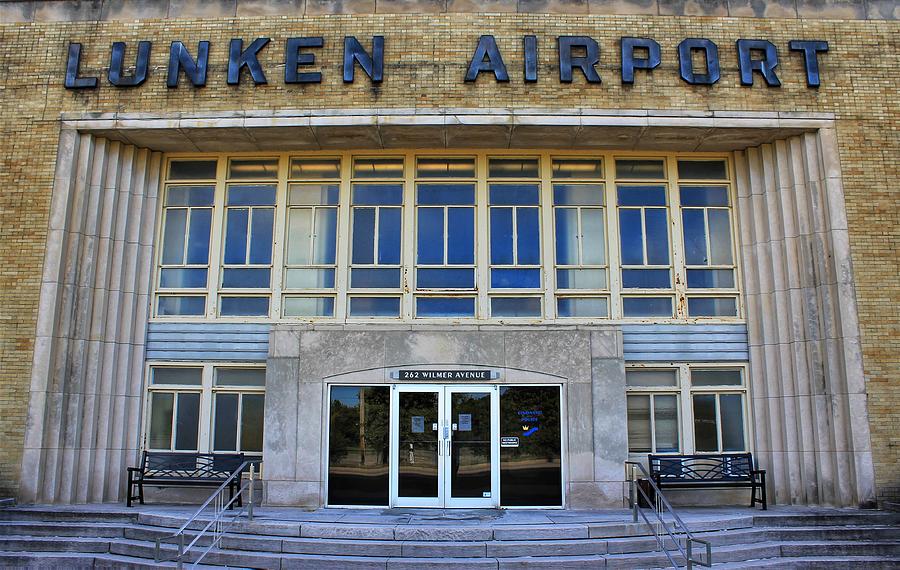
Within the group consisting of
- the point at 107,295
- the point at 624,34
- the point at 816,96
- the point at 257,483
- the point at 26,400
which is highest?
the point at 624,34

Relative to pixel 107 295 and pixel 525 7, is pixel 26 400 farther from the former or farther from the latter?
pixel 525 7

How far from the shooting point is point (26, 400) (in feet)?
43.6

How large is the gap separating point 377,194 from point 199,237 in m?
3.78

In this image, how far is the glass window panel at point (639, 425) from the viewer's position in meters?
14.2

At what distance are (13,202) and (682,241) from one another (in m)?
13.1

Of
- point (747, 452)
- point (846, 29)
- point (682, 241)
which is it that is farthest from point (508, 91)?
point (747, 452)

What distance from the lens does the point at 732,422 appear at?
47.2ft

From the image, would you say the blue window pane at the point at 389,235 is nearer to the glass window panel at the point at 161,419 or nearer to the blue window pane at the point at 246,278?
the blue window pane at the point at 246,278

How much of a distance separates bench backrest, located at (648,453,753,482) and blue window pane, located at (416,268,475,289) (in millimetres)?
4810

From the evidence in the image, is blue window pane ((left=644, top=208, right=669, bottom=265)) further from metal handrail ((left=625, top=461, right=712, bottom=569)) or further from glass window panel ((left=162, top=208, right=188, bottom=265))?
glass window panel ((left=162, top=208, right=188, bottom=265))

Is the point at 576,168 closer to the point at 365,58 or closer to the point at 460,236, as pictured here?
the point at 460,236

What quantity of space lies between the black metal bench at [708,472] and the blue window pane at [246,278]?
8.26m

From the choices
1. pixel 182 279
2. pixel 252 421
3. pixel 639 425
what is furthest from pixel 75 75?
pixel 639 425

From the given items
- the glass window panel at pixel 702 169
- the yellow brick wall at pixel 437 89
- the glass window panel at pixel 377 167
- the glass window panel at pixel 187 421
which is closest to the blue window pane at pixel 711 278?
the glass window panel at pixel 702 169
